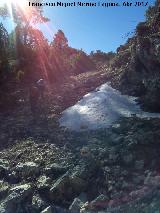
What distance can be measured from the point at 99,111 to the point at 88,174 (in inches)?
243

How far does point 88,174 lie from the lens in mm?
8695

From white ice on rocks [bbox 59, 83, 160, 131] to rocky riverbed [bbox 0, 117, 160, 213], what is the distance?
1.62 meters

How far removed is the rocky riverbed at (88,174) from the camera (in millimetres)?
7445

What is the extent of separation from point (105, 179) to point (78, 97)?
31.3ft

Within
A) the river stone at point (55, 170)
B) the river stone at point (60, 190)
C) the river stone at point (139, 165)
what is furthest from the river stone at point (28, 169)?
the river stone at point (139, 165)

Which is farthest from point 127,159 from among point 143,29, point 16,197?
point 143,29

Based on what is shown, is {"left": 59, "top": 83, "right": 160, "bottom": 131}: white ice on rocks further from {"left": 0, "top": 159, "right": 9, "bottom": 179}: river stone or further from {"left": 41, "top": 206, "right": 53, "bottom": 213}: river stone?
{"left": 41, "top": 206, "right": 53, "bottom": 213}: river stone

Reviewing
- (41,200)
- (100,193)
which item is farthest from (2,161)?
(100,193)

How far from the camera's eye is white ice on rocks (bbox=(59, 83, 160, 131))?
13375 millimetres

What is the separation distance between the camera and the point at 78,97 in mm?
17766

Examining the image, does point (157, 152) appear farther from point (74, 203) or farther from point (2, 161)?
point (2, 161)

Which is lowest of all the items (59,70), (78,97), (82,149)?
(82,149)

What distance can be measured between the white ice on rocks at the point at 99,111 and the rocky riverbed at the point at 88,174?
162cm

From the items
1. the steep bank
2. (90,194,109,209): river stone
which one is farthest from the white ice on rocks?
(90,194,109,209): river stone
